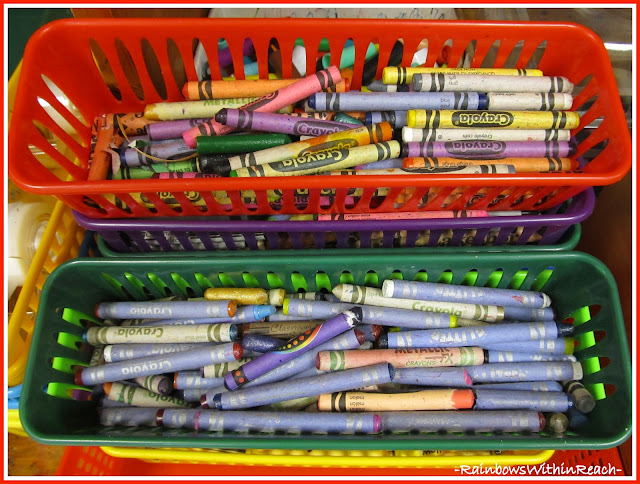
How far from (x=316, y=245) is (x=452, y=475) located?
0.48m

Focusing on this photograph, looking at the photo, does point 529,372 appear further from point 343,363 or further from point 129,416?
point 129,416

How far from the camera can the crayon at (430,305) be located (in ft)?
2.86

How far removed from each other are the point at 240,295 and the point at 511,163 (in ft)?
1.62

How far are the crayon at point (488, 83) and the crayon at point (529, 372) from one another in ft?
1.52

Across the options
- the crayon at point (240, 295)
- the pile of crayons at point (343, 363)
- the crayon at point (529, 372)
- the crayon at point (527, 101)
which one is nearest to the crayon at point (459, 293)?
the pile of crayons at point (343, 363)

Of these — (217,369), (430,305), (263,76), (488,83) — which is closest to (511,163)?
(488,83)

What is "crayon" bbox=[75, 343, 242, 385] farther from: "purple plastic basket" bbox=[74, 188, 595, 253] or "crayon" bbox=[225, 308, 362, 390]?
"purple plastic basket" bbox=[74, 188, 595, 253]

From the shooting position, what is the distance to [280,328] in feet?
2.94

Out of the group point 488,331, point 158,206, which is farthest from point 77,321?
point 488,331

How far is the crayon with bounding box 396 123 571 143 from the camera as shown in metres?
0.84

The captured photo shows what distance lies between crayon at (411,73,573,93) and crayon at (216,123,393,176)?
0.13 m

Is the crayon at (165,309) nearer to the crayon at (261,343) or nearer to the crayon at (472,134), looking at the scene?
the crayon at (261,343)

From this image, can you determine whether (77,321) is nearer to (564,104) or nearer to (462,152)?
(462,152)

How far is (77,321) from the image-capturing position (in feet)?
2.95
